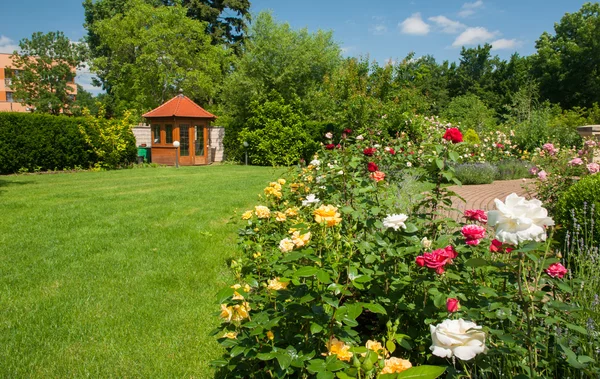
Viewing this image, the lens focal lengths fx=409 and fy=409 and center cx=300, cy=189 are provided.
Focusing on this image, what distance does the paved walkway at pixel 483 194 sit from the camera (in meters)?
6.30

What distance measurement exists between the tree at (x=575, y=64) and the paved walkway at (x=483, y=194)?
30.5 metres

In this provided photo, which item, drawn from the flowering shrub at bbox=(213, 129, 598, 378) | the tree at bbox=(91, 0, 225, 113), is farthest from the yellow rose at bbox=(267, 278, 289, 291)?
the tree at bbox=(91, 0, 225, 113)

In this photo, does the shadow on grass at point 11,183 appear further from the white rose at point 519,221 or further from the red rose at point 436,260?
the white rose at point 519,221

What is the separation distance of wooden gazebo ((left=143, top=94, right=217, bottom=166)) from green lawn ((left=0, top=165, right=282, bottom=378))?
30.6 ft

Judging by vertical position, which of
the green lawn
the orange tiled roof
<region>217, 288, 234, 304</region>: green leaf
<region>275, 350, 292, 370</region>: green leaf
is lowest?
the green lawn

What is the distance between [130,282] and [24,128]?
1159cm

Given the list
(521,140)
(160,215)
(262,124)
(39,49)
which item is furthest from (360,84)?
(39,49)

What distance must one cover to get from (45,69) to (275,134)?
26258 mm

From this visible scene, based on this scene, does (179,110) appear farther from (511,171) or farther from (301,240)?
(301,240)

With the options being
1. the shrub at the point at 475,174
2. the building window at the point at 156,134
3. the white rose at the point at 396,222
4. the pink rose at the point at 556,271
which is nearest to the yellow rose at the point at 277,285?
the white rose at the point at 396,222

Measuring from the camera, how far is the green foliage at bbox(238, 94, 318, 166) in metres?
16.9

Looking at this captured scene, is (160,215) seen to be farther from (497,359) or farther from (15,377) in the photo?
(497,359)

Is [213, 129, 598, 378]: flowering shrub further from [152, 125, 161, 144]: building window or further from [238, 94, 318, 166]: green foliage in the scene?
[152, 125, 161, 144]: building window

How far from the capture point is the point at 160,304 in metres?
3.14
